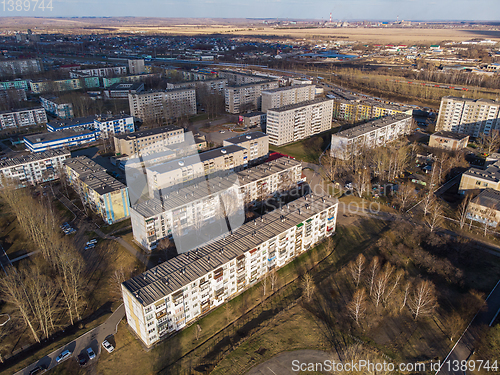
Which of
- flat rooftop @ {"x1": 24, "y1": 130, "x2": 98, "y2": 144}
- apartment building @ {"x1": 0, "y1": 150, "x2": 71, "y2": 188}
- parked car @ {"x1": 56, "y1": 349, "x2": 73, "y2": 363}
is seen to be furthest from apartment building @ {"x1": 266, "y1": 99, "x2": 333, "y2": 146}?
parked car @ {"x1": 56, "y1": 349, "x2": 73, "y2": 363}

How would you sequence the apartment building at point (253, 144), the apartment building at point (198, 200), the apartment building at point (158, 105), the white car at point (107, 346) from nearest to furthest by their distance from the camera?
the white car at point (107, 346) → the apartment building at point (198, 200) → the apartment building at point (253, 144) → the apartment building at point (158, 105)

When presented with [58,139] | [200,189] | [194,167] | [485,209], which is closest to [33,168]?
[58,139]

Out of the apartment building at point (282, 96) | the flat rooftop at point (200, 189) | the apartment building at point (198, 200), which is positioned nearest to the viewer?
the apartment building at point (198, 200)

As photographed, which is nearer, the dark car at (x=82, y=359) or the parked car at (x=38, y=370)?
the parked car at (x=38, y=370)

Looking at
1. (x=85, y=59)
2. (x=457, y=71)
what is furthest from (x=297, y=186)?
(x=85, y=59)

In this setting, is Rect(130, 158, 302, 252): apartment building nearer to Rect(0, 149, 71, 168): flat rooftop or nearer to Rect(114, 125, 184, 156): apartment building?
Rect(114, 125, 184, 156): apartment building

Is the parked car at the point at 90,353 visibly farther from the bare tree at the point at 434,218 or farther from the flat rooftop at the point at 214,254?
the bare tree at the point at 434,218

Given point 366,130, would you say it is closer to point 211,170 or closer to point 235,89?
point 211,170

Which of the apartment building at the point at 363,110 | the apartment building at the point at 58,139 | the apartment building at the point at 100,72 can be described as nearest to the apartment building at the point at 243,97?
the apartment building at the point at 363,110
